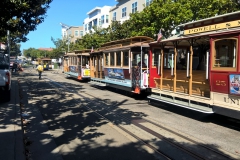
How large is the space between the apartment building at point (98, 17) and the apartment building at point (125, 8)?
3846 millimetres

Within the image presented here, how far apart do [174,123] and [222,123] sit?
157 cm

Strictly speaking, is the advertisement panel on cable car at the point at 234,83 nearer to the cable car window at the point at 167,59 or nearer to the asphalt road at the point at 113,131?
the asphalt road at the point at 113,131

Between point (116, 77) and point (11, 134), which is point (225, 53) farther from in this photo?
point (116, 77)

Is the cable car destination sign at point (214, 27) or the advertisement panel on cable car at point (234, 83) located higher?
the cable car destination sign at point (214, 27)

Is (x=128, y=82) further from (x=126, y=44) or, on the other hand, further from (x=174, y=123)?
(x=174, y=123)

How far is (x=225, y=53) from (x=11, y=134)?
21.0 feet

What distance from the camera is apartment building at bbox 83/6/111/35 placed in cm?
5053

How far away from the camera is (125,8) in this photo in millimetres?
39531

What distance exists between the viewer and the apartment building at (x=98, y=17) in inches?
1989

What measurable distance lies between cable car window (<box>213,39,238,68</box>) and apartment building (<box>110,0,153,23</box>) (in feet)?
86.8

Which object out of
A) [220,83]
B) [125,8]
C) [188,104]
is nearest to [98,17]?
[125,8]

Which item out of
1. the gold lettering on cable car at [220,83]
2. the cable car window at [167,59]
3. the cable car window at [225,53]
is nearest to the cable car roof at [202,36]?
the cable car window at [225,53]

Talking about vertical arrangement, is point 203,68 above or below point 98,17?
below

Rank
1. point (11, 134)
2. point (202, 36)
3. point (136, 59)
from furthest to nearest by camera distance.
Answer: point (136, 59) → point (202, 36) → point (11, 134)
